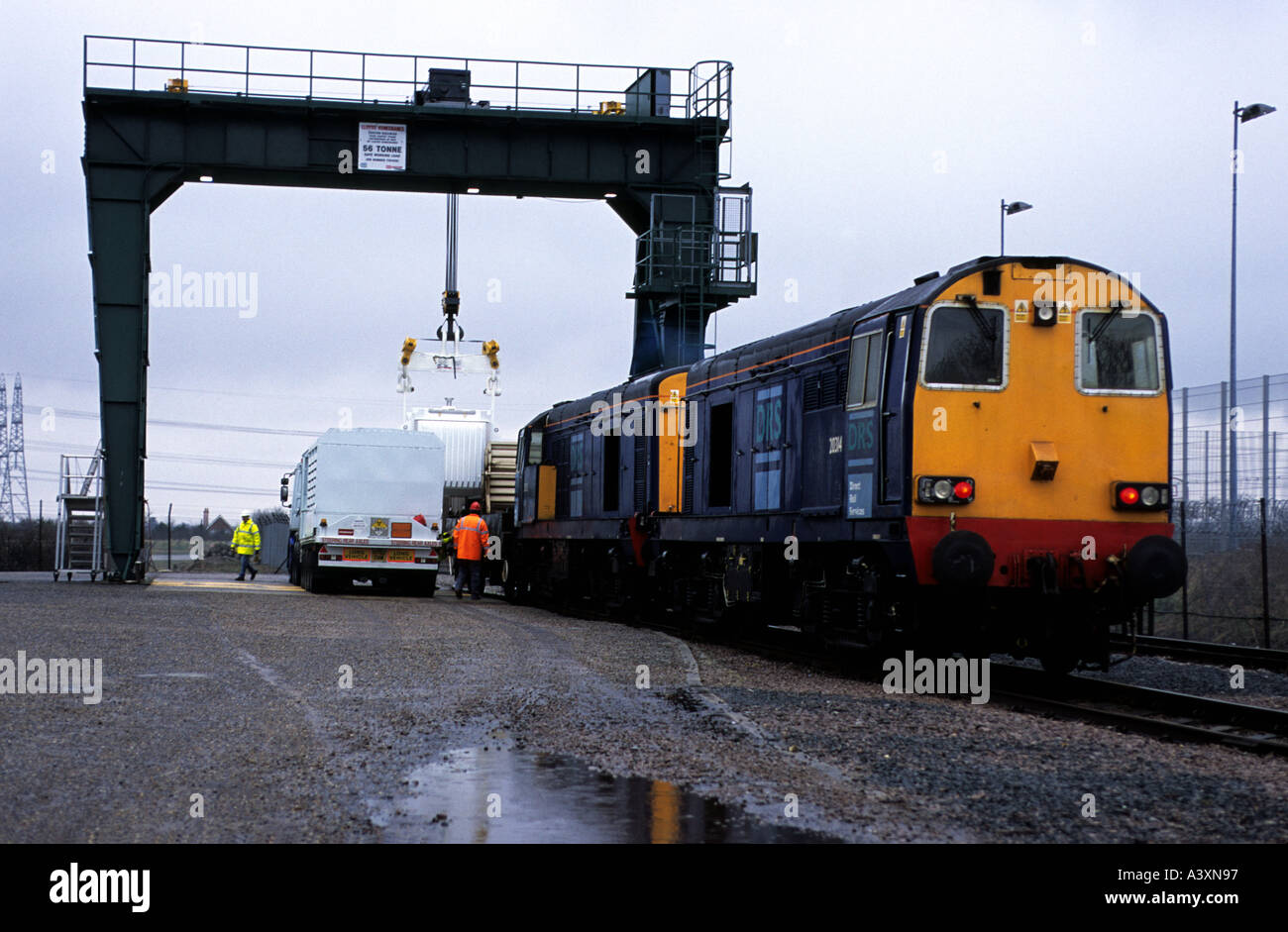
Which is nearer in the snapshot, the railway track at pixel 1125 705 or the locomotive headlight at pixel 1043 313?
the railway track at pixel 1125 705

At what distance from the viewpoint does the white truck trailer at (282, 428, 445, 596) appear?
90.0 feet

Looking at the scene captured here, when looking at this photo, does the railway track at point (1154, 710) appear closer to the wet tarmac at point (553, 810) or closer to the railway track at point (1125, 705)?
the railway track at point (1125, 705)

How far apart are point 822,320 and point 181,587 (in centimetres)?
1812

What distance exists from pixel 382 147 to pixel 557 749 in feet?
70.4

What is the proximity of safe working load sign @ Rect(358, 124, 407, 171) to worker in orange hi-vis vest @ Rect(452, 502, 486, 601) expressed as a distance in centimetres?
712

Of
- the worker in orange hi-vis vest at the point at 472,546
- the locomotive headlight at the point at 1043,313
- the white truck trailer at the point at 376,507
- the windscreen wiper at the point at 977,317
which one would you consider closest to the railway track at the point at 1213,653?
the locomotive headlight at the point at 1043,313

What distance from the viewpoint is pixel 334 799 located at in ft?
21.8

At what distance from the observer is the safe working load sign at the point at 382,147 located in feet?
90.1

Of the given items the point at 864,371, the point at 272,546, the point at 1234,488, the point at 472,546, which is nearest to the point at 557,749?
the point at 864,371

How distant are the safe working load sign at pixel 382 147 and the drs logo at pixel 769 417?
47.1 feet

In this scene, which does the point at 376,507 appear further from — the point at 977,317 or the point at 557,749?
the point at 557,749

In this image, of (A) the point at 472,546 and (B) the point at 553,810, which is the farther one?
(A) the point at 472,546

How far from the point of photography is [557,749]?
827 cm
